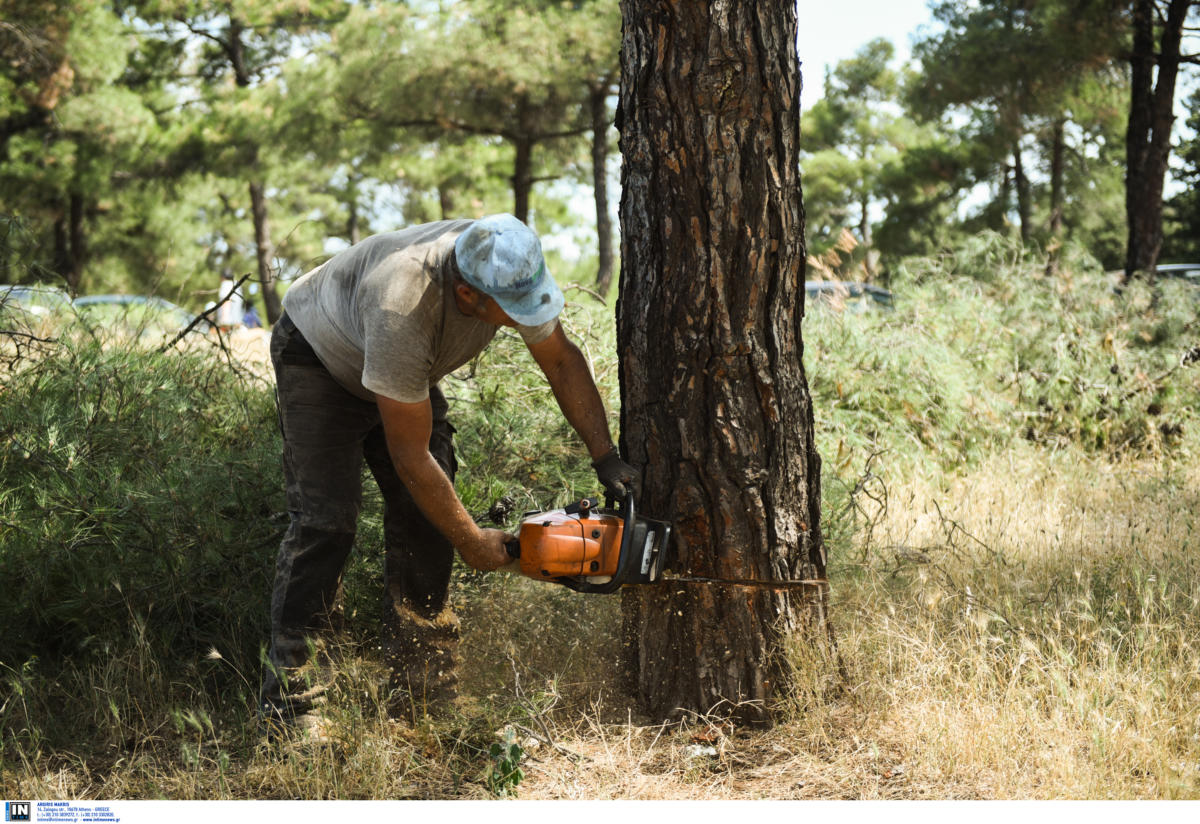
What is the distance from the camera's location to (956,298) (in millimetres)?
6789

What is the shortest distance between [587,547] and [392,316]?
793 millimetres

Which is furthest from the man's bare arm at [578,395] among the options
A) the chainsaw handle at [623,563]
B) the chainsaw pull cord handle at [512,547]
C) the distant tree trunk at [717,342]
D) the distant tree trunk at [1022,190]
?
the distant tree trunk at [1022,190]

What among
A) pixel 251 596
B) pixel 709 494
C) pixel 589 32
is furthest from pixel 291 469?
pixel 589 32

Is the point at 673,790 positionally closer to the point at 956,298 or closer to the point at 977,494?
the point at 977,494

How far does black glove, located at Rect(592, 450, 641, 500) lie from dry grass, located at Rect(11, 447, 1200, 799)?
60 cm

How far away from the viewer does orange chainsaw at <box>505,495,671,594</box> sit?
2.63 meters

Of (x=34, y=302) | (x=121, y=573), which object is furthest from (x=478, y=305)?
(x=34, y=302)

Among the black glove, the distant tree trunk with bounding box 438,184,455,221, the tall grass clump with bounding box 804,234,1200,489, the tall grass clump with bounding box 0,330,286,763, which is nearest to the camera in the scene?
the black glove

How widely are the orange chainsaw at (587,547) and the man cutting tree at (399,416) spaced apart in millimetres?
119

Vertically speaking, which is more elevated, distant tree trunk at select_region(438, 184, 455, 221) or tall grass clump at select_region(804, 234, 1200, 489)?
distant tree trunk at select_region(438, 184, 455, 221)

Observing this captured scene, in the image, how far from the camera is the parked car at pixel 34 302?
4445mm

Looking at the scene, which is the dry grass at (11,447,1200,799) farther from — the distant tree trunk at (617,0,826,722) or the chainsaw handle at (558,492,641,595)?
the chainsaw handle at (558,492,641,595)

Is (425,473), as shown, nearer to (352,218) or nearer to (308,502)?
(308,502)

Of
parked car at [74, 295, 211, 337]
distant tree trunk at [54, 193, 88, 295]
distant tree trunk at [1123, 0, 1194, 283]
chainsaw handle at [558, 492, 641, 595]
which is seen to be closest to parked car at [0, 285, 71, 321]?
parked car at [74, 295, 211, 337]
